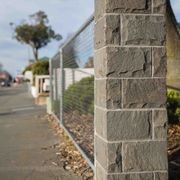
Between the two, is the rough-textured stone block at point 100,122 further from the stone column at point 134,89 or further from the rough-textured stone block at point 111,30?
the rough-textured stone block at point 111,30

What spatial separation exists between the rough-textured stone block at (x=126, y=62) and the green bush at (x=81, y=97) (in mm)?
2525

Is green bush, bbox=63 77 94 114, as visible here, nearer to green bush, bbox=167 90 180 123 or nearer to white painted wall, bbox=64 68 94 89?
white painted wall, bbox=64 68 94 89

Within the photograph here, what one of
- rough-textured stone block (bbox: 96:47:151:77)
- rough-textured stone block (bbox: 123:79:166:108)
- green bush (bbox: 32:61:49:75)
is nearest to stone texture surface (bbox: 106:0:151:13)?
rough-textured stone block (bbox: 96:47:151:77)

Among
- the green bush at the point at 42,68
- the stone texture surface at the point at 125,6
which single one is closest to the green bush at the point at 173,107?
the stone texture surface at the point at 125,6

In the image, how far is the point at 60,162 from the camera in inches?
295

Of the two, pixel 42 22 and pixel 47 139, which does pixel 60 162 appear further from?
pixel 42 22

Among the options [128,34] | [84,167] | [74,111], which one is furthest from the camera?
[74,111]

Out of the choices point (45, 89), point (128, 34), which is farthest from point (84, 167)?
point (45, 89)

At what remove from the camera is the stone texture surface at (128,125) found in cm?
460

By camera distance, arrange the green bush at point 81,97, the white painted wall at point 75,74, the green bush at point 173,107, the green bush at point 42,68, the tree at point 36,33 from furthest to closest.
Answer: the tree at point 36,33
the green bush at point 42,68
the green bush at point 173,107
the white painted wall at point 75,74
the green bush at point 81,97

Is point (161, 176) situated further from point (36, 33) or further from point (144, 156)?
point (36, 33)

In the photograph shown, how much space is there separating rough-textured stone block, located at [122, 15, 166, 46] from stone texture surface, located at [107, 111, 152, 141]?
0.64 m

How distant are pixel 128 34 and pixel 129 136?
919 millimetres

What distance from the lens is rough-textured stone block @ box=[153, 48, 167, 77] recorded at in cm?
464
